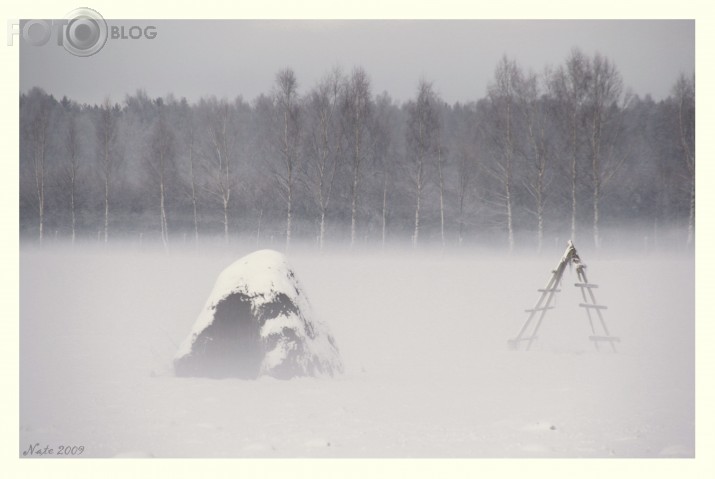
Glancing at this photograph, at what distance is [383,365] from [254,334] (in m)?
1.62

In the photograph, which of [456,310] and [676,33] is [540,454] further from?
[676,33]

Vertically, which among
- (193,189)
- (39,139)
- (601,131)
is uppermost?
(601,131)

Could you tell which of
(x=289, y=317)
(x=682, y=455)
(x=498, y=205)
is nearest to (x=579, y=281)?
(x=498, y=205)

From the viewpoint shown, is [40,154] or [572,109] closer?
[40,154]

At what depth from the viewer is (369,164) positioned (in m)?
10.3

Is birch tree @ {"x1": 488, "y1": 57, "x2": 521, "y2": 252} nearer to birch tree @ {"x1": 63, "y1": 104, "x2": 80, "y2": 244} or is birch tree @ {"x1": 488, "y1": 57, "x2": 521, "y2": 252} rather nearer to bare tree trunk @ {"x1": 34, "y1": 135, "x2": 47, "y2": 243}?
birch tree @ {"x1": 63, "y1": 104, "x2": 80, "y2": 244}

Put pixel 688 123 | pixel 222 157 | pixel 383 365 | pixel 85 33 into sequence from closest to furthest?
1. pixel 85 33
2. pixel 383 365
3. pixel 688 123
4. pixel 222 157

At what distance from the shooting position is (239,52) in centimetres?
955

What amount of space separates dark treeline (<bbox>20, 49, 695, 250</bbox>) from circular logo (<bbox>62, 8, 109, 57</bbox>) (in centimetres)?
69

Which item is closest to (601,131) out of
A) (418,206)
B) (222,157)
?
(418,206)

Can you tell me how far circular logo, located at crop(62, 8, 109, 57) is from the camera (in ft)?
30.0

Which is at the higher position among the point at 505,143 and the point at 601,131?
the point at 601,131

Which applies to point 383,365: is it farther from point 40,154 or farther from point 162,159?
point 40,154

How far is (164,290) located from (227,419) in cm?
224
